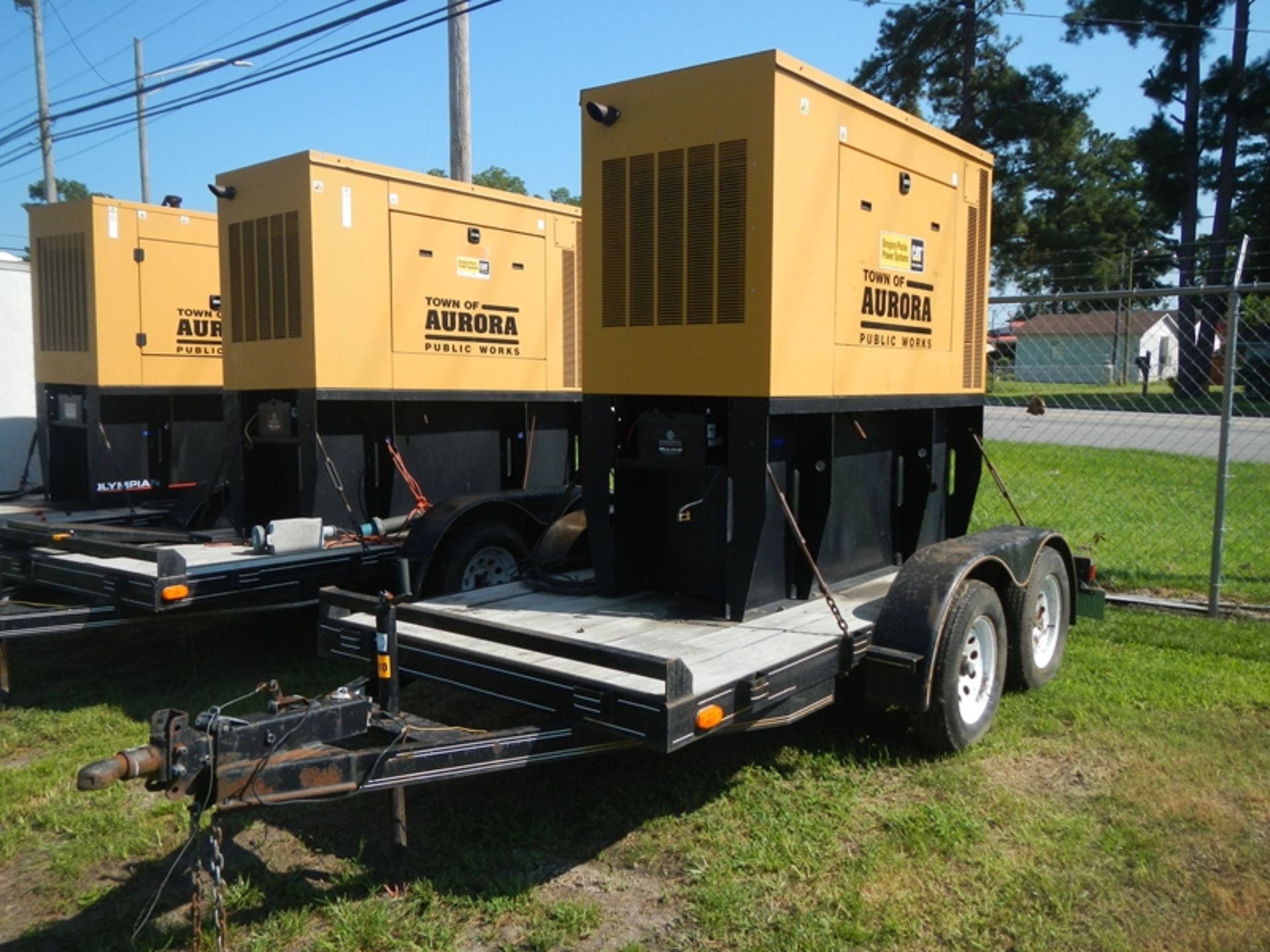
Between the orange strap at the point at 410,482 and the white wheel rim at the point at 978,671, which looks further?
the orange strap at the point at 410,482

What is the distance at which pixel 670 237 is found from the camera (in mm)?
5031

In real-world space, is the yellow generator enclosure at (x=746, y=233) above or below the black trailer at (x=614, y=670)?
above

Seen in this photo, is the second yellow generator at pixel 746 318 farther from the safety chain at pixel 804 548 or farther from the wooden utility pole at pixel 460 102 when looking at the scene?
the wooden utility pole at pixel 460 102

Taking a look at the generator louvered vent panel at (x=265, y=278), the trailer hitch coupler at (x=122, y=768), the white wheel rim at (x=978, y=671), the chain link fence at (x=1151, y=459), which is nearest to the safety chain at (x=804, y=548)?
the white wheel rim at (x=978, y=671)

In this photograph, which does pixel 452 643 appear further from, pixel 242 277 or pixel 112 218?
pixel 112 218

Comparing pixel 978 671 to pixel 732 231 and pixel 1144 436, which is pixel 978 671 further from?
pixel 1144 436

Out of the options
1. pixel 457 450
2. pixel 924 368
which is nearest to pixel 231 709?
pixel 457 450

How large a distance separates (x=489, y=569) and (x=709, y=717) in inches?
134

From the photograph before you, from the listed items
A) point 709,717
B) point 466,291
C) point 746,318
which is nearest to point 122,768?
point 709,717

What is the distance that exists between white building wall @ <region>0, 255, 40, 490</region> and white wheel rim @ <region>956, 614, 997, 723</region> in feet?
28.2

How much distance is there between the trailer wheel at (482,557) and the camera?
6590mm

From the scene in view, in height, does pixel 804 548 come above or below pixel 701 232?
below

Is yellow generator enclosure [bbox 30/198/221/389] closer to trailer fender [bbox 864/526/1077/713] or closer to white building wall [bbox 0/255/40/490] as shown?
white building wall [bbox 0/255/40/490]

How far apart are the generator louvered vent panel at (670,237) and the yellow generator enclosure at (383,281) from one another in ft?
9.01
